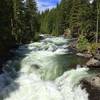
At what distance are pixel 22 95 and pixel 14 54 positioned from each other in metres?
16.9

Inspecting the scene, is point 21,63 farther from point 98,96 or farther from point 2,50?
point 98,96

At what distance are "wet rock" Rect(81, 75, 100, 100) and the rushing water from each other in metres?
0.44

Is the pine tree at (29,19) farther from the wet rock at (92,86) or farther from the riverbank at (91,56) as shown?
the wet rock at (92,86)

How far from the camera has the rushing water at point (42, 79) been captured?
24.3 metres

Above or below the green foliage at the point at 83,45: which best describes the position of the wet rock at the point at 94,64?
below

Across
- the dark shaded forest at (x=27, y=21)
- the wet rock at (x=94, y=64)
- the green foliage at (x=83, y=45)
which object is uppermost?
the dark shaded forest at (x=27, y=21)

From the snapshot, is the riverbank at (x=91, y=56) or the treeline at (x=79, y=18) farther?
the treeline at (x=79, y=18)

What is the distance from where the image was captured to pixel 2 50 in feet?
126

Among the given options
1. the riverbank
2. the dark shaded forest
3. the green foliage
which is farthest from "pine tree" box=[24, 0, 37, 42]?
the green foliage

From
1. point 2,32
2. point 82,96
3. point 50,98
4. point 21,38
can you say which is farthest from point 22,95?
point 21,38

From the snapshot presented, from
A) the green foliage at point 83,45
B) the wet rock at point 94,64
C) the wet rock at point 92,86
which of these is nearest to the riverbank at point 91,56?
the wet rock at point 94,64

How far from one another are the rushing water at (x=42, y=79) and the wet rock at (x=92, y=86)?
0.44 m

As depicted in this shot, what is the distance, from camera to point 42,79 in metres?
28.2

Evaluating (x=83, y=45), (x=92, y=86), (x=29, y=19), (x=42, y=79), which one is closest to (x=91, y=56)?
(x=83, y=45)
